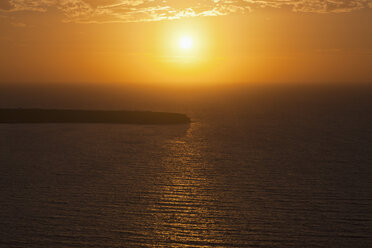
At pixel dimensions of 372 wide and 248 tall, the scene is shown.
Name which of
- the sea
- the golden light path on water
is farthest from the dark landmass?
the golden light path on water

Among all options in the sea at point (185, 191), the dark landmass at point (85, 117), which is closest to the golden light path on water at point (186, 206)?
the sea at point (185, 191)

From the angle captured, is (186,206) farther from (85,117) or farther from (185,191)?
(85,117)

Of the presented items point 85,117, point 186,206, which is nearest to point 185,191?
point 186,206

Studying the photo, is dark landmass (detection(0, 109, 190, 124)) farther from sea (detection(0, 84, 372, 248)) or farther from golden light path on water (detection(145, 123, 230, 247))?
golden light path on water (detection(145, 123, 230, 247))

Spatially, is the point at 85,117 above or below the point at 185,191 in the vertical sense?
above

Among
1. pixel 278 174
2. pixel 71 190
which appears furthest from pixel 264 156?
pixel 71 190

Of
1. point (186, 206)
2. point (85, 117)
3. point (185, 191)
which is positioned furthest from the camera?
point (85, 117)

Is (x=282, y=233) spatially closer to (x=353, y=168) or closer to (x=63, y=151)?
(x=353, y=168)

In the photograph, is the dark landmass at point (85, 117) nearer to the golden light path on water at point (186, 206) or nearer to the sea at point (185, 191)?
the sea at point (185, 191)
